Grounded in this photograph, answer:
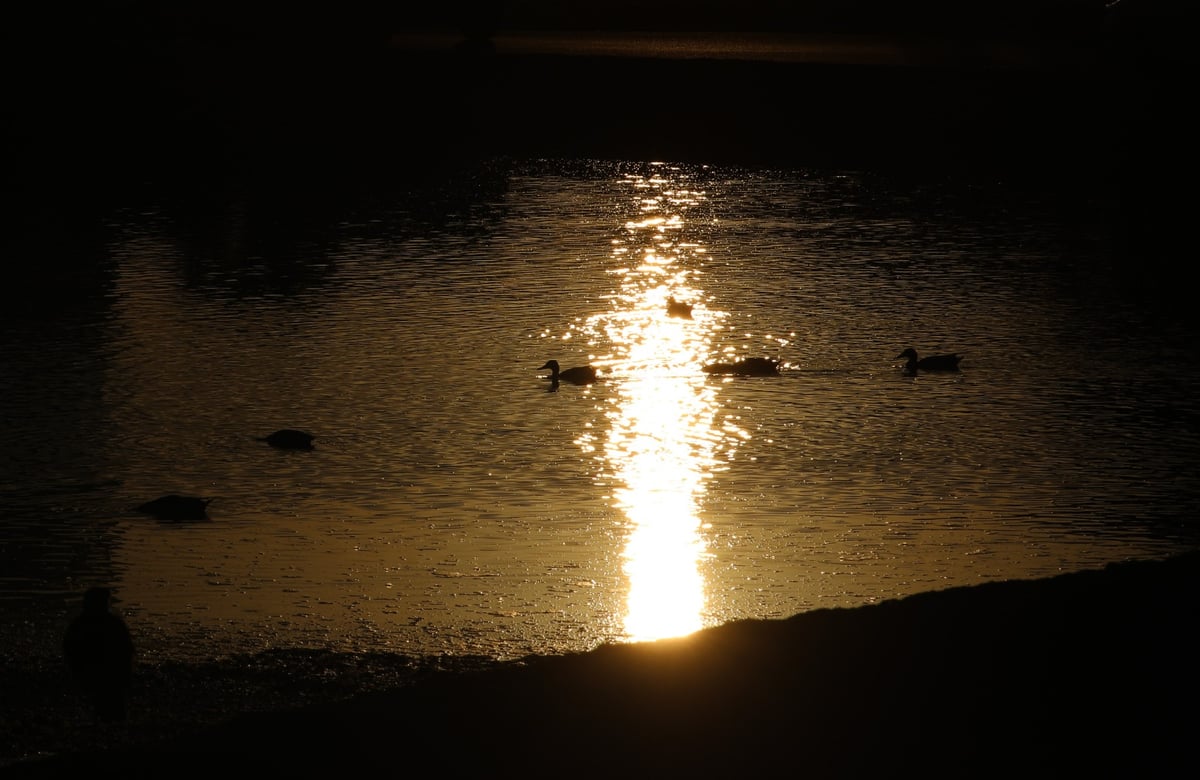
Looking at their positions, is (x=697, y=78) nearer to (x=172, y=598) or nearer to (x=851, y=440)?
(x=851, y=440)

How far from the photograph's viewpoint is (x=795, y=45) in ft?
220

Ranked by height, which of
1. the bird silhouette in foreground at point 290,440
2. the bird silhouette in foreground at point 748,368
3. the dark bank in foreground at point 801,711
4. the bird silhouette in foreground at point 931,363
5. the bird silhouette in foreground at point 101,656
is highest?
the dark bank in foreground at point 801,711

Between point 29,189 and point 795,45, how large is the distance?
131ft

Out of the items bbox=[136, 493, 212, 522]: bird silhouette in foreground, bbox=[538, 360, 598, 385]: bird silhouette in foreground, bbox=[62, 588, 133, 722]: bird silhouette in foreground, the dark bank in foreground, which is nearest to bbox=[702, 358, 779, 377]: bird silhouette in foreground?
bbox=[538, 360, 598, 385]: bird silhouette in foreground

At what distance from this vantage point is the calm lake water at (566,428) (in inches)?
435

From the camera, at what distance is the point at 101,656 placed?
8523 mm

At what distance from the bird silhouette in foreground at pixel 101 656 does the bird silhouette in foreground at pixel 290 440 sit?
575cm

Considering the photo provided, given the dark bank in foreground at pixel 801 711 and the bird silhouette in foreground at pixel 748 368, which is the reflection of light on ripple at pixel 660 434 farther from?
the dark bank in foreground at pixel 801 711

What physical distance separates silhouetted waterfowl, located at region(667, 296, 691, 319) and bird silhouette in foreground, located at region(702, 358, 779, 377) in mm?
2862

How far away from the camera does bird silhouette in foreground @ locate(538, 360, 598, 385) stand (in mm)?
17156

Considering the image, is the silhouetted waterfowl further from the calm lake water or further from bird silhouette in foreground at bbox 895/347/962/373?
bird silhouette in foreground at bbox 895/347/962/373

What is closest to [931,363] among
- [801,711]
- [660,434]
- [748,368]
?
[748,368]

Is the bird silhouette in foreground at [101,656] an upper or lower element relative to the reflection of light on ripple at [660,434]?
upper

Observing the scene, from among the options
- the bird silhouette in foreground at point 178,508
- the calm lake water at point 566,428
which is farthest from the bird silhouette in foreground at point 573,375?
the bird silhouette in foreground at point 178,508
